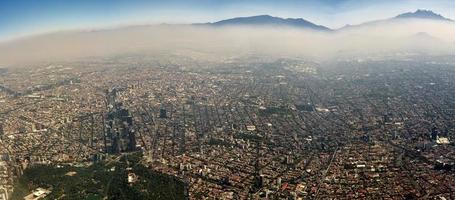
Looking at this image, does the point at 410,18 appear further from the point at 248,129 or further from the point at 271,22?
the point at 248,129

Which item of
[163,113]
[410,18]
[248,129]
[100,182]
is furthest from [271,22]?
[100,182]

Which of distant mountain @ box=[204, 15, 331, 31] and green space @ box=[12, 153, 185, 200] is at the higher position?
distant mountain @ box=[204, 15, 331, 31]

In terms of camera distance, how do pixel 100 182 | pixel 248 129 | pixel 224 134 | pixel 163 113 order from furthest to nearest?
pixel 163 113
pixel 248 129
pixel 224 134
pixel 100 182

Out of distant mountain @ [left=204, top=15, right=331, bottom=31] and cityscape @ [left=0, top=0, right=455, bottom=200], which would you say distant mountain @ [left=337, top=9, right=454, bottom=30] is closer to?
distant mountain @ [left=204, top=15, right=331, bottom=31]

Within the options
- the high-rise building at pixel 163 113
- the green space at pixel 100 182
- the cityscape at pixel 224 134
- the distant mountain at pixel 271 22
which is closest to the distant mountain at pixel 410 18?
the distant mountain at pixel 271 22

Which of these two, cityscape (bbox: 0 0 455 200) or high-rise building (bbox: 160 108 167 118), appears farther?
high-rise building (bbox: 160 108 167 118)

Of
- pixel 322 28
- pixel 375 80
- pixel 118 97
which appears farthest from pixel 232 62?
pixel 322 28

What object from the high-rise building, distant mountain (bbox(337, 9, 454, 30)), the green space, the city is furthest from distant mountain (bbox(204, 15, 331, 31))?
the green space

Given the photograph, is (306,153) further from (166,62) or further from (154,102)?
(166,62)
